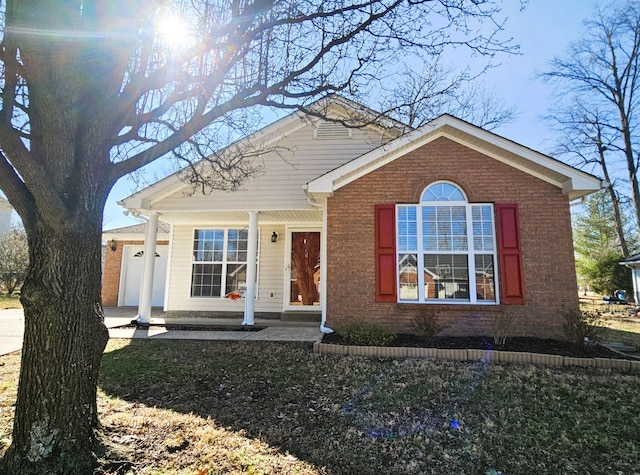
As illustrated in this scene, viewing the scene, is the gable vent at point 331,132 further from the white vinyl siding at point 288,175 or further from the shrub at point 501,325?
the shrub at point 501,325

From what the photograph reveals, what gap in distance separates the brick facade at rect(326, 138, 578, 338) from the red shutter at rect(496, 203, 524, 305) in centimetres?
13

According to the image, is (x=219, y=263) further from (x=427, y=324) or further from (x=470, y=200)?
(x=470, y=200)

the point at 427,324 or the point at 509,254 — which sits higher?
the point at 509,254

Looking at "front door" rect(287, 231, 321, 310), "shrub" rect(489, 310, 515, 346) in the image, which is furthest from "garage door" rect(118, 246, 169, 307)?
"shrub" rect(489, 310, 515, 346)

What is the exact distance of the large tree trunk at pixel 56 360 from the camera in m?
2.58

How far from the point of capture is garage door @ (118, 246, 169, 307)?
15.2m

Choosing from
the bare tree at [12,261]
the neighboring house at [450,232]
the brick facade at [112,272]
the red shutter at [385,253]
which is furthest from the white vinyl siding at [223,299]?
the bare tree at [12,261]

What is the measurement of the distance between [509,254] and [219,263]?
811 cm

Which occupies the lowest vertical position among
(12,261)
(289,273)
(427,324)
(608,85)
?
(427,324)

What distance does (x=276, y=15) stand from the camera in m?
3.84

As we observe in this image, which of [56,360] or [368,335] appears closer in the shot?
[56,360]

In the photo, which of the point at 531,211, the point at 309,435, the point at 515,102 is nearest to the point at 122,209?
the point at 309,435

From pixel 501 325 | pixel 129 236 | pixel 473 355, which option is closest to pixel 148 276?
pixel 129 236

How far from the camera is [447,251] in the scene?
7508 mm
